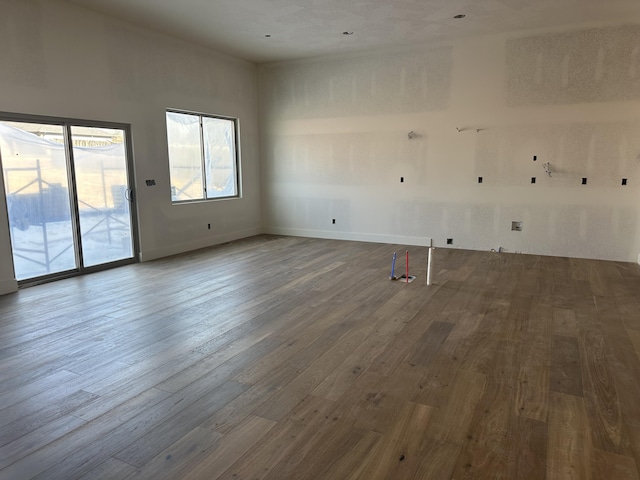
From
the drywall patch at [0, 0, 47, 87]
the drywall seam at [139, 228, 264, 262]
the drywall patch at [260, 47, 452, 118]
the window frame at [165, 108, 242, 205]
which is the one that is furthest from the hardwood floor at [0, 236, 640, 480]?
the drywall patch at [260, 47, 452, 118]

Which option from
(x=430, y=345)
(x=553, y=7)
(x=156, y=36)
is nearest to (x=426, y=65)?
(x=553, y=7)

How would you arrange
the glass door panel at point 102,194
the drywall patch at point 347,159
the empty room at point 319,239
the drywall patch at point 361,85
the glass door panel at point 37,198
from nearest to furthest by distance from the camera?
the empty room at point 319,239 → the glass door panel at point 37,198 → the glass door panel at point 102,194 → the drywall patch at point 361,85 → the drywall patch at point 347,159

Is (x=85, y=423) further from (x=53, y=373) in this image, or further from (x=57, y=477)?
(x=53, y=373)

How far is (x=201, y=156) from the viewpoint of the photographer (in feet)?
25.1

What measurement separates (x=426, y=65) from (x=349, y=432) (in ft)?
21.2

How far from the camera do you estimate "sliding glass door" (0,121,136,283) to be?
5.04 m

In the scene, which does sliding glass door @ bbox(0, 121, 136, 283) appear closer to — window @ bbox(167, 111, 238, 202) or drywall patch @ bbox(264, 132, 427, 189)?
window @ bbox(167, 111, 238, 202)

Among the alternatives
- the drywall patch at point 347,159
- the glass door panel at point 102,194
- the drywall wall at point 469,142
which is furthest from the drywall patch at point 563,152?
the glass door panel at point 102,194

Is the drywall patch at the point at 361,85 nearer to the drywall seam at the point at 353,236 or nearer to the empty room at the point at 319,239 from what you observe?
the empty room at the point at 319,239

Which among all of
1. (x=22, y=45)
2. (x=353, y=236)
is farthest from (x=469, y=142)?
(x=22, y=45)

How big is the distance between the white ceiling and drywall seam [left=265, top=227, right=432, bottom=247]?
10.9 ft

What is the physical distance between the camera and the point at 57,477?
1972 mm

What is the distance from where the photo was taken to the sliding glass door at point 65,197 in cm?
504

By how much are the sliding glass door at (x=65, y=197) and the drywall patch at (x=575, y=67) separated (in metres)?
6.04
